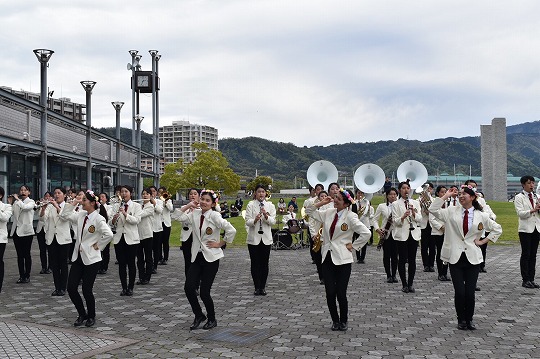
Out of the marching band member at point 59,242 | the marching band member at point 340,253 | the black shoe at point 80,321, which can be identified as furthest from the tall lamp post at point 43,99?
the marching band member at point 340,253

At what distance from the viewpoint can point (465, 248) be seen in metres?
8.09

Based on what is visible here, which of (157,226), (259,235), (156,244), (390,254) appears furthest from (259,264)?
(156,244)

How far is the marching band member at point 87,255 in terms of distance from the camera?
8305 mm

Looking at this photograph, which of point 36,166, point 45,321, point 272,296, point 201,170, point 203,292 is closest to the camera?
point 203,292

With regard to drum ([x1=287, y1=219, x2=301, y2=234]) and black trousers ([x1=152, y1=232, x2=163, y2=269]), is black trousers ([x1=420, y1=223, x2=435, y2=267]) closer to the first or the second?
drum ([x1=287, y1=219, x2=301, y2=234])

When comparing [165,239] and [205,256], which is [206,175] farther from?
[205,256]

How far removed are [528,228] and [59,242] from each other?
9150mm

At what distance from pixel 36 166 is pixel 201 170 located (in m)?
42.9

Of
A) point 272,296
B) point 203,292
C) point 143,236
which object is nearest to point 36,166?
point 143,236

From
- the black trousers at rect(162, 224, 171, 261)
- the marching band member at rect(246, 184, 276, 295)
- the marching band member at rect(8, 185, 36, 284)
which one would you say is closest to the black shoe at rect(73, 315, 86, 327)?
the marching band member at rect(246, 184, 276, 295)

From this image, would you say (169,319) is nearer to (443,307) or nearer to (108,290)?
(108,290)

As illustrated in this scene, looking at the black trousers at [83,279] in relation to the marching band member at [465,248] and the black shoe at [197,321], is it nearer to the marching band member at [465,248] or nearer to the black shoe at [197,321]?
the black shoe at [197,321]

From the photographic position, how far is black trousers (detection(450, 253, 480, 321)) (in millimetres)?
7977

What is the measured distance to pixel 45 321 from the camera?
8.76 meters
